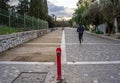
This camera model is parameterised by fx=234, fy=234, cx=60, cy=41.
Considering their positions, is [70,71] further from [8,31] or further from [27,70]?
[8,31]

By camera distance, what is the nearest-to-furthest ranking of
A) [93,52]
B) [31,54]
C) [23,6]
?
[31,54] → [93,52] → [23,6]

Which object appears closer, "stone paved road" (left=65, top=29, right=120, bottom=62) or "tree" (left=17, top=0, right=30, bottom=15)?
"stone paved road" (left=65, top=29, right=120, bottom=62)

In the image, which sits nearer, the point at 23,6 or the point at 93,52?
the point at 93,52

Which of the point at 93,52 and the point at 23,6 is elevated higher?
the point at 23,6

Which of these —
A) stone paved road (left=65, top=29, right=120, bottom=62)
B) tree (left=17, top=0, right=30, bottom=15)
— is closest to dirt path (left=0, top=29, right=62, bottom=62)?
stone paved road (left=65, top=29, right=120, bottom=62)

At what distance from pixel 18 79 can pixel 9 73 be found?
2.84 ft

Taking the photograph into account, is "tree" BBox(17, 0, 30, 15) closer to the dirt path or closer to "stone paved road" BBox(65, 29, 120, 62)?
"stone paved road" BBox(65, 29, 120, 62)

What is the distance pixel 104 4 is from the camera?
93.6ft

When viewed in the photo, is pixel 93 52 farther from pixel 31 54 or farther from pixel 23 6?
pixel 23 6

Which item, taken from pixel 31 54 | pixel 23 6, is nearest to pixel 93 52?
pixel 31 54

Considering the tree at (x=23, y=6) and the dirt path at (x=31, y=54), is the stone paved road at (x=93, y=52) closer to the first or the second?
the dirt path at (x=31, y=54)

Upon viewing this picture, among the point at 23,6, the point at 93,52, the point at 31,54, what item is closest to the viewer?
the point at 31,54

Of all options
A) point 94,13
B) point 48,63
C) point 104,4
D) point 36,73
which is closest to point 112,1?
point 104,4

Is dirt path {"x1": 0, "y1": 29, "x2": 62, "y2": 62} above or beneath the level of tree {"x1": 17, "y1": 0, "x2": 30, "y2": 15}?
beneath
